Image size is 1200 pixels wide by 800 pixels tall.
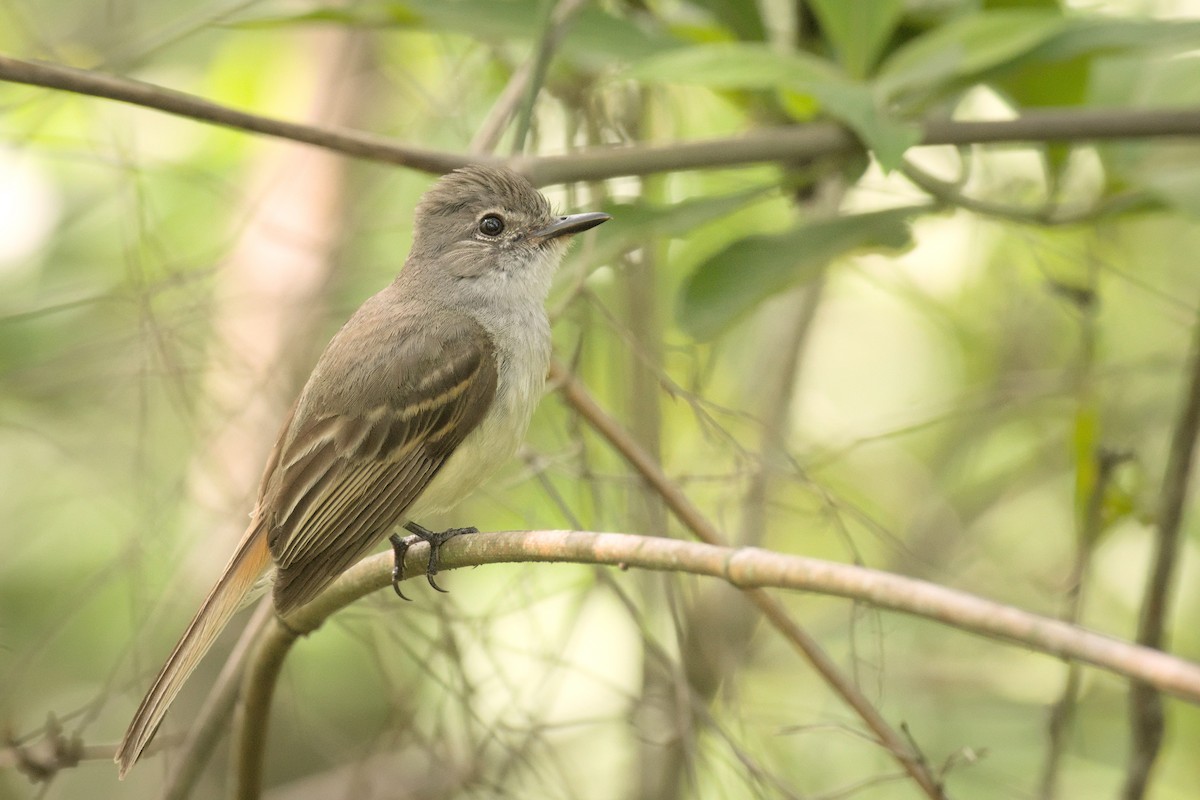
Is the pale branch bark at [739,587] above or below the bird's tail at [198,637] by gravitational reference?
above

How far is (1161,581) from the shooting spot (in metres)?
3.26

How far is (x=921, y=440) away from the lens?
16.1 ft

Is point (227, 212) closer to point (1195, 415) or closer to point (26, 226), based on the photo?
point (26, 226)

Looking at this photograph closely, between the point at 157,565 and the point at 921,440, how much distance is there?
8.76ft

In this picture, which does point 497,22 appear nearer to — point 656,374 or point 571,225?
point 571,225

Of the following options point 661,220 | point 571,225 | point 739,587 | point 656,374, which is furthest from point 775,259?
point 739,587

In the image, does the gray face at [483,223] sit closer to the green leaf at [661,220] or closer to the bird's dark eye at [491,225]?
the bird's dark eye at [491,225]

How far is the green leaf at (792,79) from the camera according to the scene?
8.78 feet

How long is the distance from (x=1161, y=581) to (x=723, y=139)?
1496 millimetres

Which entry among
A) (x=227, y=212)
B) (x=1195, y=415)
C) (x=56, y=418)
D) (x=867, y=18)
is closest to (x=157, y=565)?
(x=56, y=418)

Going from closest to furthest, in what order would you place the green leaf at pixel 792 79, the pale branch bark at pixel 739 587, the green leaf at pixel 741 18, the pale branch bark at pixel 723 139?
the pale branch bark at pixel 739 587
the green leaf at pixel 792 79
the pale branch bark at pixel 723 139
the green leaf at pixel 741 18

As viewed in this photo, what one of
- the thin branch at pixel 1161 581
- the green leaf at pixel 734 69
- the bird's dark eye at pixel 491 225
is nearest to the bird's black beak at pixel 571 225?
the bird's dark eye at pixel 491 225

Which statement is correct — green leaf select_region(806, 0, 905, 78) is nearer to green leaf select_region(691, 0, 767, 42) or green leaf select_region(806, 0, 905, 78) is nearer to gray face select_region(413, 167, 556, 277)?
green leaf select_region(691, 0, 767, 42)

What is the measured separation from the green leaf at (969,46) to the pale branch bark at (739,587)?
144 cm
